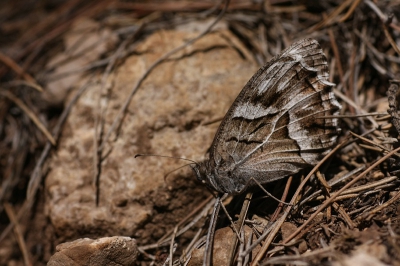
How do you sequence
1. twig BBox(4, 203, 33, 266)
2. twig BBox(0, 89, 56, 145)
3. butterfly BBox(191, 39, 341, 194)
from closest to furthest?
butterfly BBox(191, 39, 341, 194) → twig BBox(4, 203, 33, 266) → twig BBox(0, 89, 56, 145)

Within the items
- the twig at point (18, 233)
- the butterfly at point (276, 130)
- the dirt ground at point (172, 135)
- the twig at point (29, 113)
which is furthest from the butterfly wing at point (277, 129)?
the twig at point (18, 233)

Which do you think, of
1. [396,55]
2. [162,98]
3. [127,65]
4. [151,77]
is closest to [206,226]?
[162,98]

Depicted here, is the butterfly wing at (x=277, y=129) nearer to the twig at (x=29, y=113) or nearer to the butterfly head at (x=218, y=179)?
the butterfly head at (x=218, y=179)

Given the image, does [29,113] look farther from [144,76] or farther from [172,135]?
[172,135]

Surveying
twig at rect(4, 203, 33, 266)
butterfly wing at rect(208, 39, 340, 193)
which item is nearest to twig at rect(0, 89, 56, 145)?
twig at rect(4, 203, 33, 266)

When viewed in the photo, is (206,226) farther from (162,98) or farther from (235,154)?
(162,98)

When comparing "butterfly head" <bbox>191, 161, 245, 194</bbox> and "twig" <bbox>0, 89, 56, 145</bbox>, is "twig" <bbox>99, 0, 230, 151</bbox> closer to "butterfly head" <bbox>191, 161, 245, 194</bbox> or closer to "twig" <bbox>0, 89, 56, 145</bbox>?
"twig" <bbox>0, 89, 56, 145</bbox>

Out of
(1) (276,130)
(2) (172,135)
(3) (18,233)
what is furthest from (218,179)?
(3) (18,233)
